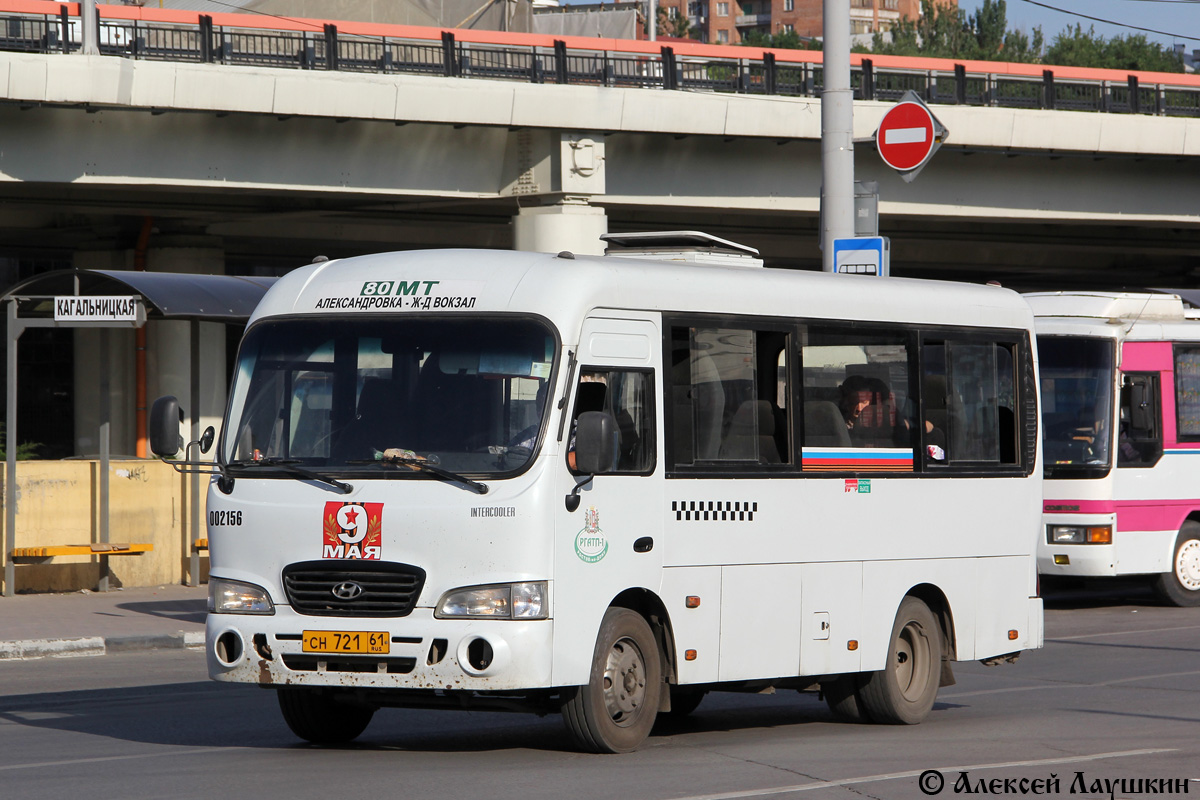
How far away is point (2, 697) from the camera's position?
11781 mm

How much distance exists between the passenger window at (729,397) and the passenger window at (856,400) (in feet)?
0.76

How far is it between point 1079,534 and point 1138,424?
4.58 ft

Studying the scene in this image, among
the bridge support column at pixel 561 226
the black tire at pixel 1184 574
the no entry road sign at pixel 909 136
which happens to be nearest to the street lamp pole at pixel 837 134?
the no entry road sign at pixel 909 136

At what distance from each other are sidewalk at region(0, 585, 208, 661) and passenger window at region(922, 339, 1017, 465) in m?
7.69

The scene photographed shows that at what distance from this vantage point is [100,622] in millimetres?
16500

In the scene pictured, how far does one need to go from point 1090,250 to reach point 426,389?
32.9 metres

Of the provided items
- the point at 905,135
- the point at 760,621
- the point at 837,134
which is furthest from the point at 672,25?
the point at 760,621

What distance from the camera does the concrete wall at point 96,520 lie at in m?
19.6

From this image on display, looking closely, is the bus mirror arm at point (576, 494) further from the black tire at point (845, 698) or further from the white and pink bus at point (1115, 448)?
the white and pink bus at point (1115, 448)

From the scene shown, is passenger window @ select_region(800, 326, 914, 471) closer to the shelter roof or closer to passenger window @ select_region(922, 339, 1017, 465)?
passenger window @ select_region(922, 339, 1017, 465)

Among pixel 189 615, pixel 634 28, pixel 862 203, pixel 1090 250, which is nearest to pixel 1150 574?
pixel 862 203

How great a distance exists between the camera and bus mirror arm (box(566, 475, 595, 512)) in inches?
330

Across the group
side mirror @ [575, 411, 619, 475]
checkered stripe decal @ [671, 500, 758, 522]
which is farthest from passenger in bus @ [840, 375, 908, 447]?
side mirror @ [575, 411, 619, 475]

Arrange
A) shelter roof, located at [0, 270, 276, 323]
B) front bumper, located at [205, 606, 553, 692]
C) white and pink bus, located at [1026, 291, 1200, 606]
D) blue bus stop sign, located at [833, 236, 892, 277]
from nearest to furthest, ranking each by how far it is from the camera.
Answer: front bumper, located at [205, 606, 553, 692], blue bus stop sign, located at [833, 236, 892, 277], shelter roof, located at [0, 270, 276, 323], white and pink bus, located at [1026, 291, 1200, 606]
